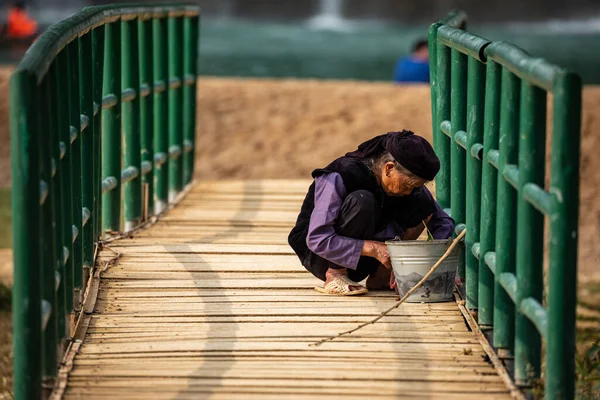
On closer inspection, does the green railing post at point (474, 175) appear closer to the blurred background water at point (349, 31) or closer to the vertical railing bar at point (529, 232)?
the vertical railing bar at point (529, 232)

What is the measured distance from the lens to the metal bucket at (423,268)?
192 inches

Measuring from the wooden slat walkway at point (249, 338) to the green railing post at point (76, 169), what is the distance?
143 millimetres

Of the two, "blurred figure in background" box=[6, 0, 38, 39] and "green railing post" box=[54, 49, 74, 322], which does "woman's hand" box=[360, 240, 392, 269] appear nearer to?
"green railing post" box=[54, 49, 74, 322]

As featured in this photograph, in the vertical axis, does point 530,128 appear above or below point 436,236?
above

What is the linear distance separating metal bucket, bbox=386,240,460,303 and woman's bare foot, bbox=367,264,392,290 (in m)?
0.21

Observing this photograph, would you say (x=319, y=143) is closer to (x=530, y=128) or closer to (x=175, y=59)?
(x=175, y=59)

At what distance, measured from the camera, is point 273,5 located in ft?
135

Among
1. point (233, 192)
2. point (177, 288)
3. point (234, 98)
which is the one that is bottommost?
point (234, 98)

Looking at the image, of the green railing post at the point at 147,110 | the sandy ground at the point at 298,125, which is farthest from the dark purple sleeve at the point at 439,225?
the sandy ground at the point at 298,125

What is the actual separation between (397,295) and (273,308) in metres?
0.53

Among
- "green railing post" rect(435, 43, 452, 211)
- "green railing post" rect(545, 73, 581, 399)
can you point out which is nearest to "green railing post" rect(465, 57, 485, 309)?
"green railing post" rect(435, 43, 452, 211)

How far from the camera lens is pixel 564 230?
3.50 metres

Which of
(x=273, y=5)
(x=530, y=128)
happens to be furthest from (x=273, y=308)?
(x=273, y=5)

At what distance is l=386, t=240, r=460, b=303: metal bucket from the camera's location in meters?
4.87
